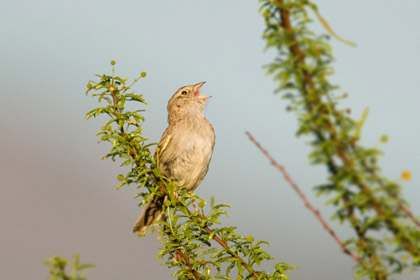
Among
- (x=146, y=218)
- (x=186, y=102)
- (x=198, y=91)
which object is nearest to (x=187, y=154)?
(x=146, y=218)

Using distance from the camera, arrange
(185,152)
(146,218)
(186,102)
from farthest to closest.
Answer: (186,102) < (185,152) < (146,218)

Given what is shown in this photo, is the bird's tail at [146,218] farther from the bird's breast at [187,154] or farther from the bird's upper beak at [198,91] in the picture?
the bird's upper beak at [198,91]

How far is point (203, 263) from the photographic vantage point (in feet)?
12.2

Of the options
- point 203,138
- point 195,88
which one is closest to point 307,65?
point 203,138

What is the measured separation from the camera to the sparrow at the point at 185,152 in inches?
316

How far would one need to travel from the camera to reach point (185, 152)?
804cm

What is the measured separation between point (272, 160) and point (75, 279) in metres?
0.75

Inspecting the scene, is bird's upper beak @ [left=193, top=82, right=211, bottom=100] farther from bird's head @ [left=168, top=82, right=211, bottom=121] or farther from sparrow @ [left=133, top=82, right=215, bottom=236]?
sparrow @ [left=133, top=82, right=215, bottom=236]

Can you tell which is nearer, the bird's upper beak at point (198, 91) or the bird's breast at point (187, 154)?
the bird's breast at point (187, 154)

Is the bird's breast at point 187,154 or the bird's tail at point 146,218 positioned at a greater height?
the bird's breast at point 187,154

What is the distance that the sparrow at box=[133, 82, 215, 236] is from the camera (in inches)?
316

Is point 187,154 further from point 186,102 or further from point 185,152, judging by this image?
point 186,102

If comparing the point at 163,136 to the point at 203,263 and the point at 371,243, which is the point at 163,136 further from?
the point at 371,243

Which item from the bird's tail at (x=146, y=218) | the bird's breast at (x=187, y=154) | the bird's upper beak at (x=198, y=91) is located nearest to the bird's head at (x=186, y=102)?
the bird's upper beak at (x=198, y=91)
